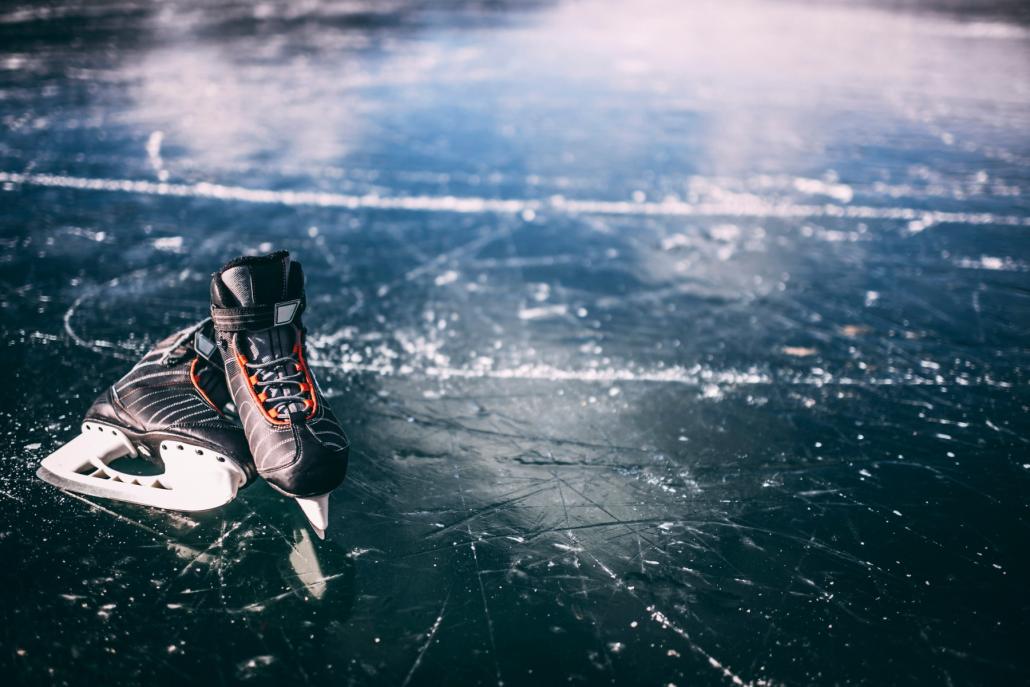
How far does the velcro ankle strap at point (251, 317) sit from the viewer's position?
1.70 meters

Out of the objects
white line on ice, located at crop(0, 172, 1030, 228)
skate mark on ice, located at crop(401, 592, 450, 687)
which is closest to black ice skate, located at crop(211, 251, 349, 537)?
skate mark on ice, located at crop(401, 592, 450, 687)

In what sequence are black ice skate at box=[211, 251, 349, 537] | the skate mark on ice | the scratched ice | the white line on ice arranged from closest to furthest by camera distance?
1. the skate mark on ice
2. the scratched ice
3. black ice skate at box=[211, 251, 349, 537]
4. the white line on ice

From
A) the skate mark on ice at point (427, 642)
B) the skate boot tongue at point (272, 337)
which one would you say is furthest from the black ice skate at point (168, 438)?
the skate mark on ice at point (427, 642)

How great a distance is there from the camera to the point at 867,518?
186 centimetres

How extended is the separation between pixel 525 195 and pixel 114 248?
244cm

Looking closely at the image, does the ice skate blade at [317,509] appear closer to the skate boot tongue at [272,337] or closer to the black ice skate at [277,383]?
the black ice skate at [277,383]

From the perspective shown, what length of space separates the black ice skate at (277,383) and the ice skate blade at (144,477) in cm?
12

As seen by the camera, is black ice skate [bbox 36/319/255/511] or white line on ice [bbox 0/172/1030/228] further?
white line on ice [bbox 0/172/1030/228]

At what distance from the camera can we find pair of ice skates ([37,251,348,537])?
5.45 feet

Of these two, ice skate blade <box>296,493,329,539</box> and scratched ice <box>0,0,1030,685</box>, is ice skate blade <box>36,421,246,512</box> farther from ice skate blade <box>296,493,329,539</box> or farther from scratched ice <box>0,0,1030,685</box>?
ice skate blade <box>296,493,329,539</box>

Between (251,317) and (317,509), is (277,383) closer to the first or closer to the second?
(251,317)

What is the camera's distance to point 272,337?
1784 millimetres

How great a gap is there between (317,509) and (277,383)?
0.35m

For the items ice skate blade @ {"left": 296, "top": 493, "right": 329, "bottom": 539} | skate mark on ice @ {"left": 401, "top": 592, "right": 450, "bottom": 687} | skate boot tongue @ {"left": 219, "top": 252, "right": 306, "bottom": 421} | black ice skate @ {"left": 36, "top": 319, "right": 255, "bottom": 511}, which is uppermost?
skate boot tongue @ {"left": 219, "top": 252, "right": 306, "bottom": 421}
